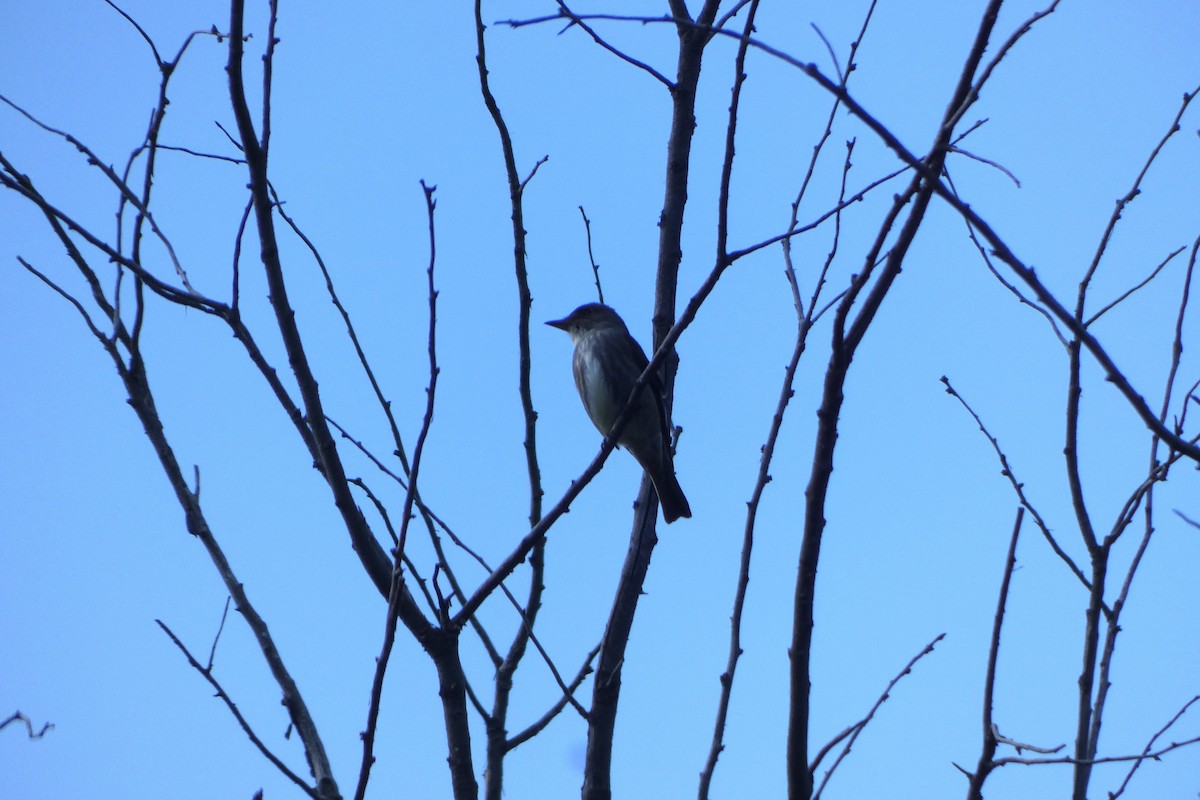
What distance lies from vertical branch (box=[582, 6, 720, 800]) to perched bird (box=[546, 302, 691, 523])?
171 cm

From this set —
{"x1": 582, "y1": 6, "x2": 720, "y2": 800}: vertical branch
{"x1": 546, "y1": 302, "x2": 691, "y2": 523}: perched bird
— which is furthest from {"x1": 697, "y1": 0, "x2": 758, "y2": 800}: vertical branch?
{"x1": 546, "y1": 302, "x2": 691, "y2": 523}: perched bird

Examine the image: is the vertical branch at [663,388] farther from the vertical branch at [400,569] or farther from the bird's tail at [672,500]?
the bird's tail at [672,500]

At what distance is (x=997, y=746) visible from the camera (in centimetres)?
273

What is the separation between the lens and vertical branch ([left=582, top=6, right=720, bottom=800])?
3.44 metres

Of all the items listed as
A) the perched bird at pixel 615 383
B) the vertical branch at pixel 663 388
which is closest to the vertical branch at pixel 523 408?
the vertical branch at pixel 663 388

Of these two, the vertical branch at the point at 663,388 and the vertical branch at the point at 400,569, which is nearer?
the vertical branch at the point at 400,569

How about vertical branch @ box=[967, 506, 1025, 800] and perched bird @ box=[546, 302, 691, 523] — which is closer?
vertical branch @ box=[967, 506, 1025, 800]

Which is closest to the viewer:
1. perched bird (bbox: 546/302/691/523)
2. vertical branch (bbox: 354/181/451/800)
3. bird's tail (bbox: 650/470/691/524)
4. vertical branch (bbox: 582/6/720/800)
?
vertical branch (bbox: 354/181/451/800)

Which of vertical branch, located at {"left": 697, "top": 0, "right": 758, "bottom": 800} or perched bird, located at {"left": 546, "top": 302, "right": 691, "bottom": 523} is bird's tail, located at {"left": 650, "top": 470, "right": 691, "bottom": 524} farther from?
vertical branch, located at {"left": 697, "top": 0, "right": 758, "bottom": 800}

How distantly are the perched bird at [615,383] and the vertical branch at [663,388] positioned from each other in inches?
67.3

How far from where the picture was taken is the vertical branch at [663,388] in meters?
3.44

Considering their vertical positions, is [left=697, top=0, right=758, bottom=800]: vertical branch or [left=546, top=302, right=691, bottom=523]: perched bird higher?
[left=546, top=302, right=691, bottom=523]: perched bird

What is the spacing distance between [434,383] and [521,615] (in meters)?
0.83

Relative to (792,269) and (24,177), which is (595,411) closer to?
(792,269)
